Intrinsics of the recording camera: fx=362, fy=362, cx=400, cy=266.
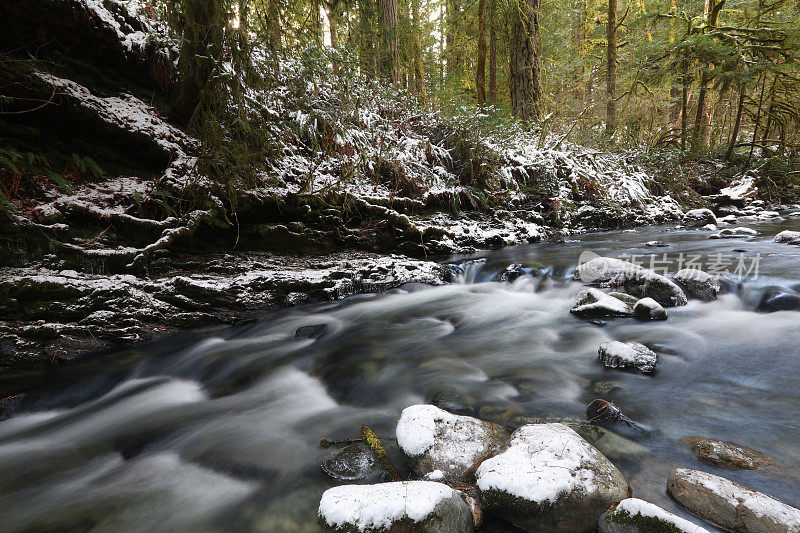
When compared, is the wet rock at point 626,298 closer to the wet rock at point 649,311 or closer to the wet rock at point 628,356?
the wet rock at point 649,311

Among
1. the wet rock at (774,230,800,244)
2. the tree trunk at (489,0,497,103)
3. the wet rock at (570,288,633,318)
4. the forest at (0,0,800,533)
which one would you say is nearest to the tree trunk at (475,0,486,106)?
the tree trunk at (489,0,497,103)

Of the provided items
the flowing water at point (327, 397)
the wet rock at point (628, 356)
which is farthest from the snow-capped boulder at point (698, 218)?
the wet rock at point (628, 356)

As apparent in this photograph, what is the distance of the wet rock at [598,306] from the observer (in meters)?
3.59

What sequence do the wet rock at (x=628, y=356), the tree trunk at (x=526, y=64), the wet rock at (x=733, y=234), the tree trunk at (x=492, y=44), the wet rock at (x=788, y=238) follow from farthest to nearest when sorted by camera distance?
the tree trunk at (x=492, y=44) < the tree trunk at (x=526, y=64) < the wet rock at (x=733, y=234) < the wet rock at (x=788, y=238) < the wet rock at (x=628, y=356)

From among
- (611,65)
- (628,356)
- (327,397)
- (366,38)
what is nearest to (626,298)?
(628,356)

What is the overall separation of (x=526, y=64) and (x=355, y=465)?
32.6ft

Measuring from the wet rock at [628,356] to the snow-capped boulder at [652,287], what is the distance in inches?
44.7

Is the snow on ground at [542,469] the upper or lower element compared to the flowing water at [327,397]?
upper

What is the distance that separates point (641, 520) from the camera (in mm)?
1321

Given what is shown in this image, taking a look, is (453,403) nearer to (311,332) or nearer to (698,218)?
(311,332)

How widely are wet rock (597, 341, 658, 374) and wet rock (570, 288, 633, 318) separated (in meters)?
0.66

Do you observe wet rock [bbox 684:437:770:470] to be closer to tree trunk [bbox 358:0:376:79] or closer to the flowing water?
the flowing water

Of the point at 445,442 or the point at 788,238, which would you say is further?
the point at 788,238

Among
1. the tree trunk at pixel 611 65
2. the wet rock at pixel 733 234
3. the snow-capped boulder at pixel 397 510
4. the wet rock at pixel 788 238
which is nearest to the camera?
the snow-capped boulder at pixel 397 510
